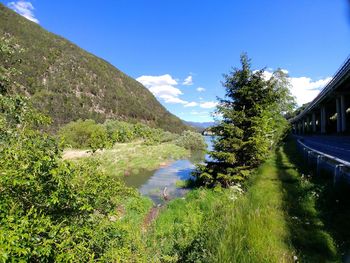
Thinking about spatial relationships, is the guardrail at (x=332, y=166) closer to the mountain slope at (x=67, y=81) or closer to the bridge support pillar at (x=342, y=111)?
the bridge support pillar at (x=342, y=111)

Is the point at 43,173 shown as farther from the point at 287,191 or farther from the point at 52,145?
the point at 287,191

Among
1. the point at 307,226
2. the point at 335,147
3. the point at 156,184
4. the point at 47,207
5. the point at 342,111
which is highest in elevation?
the point at 342,111

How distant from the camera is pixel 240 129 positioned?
17359mm

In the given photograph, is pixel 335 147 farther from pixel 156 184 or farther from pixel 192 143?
pixel 192 143

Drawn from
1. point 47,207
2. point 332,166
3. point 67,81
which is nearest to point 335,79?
point 332,166

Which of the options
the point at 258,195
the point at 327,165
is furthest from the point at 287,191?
the point at 327,165

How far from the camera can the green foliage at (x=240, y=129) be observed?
1728 centimetres

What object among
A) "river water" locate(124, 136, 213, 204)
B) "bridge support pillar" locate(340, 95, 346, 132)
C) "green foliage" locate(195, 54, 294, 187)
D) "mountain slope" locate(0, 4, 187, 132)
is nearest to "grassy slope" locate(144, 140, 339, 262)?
"green foliage" locate(195, 54, 294, 187)

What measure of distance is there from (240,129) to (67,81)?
137 meters

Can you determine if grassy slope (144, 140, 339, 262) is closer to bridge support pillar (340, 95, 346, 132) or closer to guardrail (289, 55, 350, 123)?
guardrail (289, 55, 350, 123)

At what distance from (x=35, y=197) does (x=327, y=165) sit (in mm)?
10954

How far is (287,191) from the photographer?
10672 mm

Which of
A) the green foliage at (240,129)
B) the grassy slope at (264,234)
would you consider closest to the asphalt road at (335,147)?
the green foliage at (240,129)

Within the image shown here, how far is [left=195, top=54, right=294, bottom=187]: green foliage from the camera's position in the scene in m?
17.3
